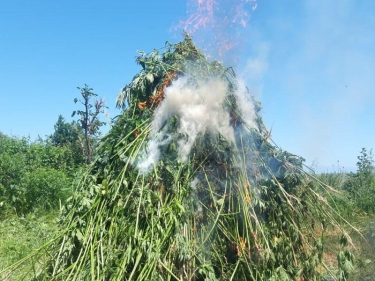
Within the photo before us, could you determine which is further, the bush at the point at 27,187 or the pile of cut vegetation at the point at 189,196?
the bush at the point at 27,187

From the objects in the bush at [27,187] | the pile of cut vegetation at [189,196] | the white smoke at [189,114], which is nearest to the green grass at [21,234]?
the bush at [27,187]

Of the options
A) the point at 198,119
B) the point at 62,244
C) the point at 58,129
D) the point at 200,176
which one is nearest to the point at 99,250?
the point at 62,244

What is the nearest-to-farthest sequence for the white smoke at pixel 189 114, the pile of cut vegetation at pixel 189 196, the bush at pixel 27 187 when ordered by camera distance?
the pile of cut vegetation at pixel 189 196 → the white smoke at pixel 189 114 → the bush at pixel 27 187

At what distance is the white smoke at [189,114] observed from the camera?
3564 mm

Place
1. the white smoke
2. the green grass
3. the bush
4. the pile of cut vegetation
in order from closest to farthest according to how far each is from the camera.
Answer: the pile of cut vegetation, the white smoke, the green grass, the bush

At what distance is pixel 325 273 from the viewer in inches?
158

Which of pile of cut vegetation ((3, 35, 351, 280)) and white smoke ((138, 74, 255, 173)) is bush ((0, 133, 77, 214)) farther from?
white smoke ((138, 74, 255, 173))

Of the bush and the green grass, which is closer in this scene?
the green grass

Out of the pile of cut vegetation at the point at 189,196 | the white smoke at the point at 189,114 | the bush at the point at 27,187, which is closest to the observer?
the pile of cut vegetation at the point at 189,196

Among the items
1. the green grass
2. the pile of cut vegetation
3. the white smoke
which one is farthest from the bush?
the white smoke

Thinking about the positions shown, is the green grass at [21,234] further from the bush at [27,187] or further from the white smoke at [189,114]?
the white smoke at [189,114]

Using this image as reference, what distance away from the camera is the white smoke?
356 centimetres

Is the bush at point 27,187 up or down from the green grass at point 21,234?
up

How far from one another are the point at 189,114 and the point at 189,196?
670mm
